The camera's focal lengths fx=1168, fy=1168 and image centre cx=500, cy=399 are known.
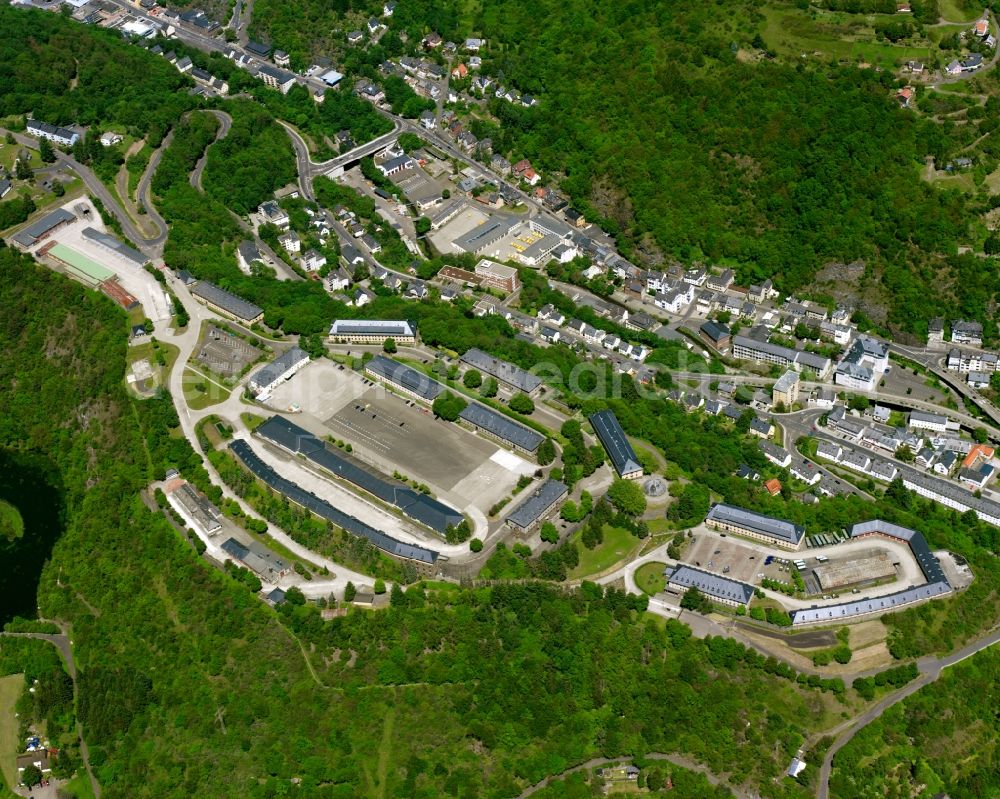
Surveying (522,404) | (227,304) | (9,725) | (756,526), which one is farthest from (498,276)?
(9,725)

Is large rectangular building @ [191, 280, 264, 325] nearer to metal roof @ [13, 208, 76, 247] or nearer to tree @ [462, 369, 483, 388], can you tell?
metal roof @ [13, 208, 76, 247]

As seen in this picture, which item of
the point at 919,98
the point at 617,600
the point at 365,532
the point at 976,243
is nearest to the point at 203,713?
the point at 365,532

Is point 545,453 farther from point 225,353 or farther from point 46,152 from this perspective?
point 46,152

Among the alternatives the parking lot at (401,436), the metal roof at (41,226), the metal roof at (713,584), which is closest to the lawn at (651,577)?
the metal roof at (713,584)

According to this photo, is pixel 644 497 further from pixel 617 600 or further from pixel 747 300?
pixel 747 300

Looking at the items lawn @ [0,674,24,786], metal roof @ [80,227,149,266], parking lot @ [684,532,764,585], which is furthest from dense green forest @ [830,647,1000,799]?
metal roof @ [80,227,149,266]

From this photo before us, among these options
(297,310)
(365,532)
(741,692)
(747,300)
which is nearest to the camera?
(741,692)
